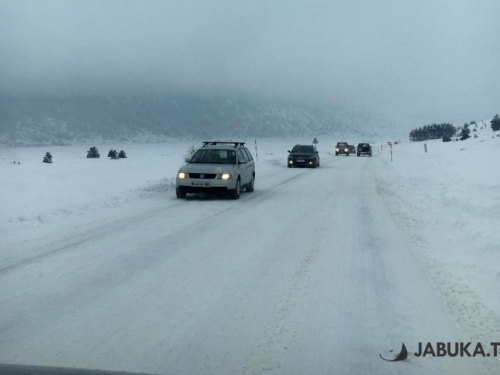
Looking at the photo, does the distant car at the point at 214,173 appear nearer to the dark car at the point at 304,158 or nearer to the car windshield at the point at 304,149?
the dark car at the point at 304,158

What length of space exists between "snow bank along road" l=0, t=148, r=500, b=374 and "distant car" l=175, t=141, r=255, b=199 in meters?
5.15

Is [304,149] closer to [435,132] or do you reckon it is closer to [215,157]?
[215,157]

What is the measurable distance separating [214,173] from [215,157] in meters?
1.53

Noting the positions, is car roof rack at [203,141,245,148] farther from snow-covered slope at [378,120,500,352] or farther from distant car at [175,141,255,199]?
snow-covered slope at [378,120,500,352]

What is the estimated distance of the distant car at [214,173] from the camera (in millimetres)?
15430

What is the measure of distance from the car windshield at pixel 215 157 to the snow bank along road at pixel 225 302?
21.8 ft

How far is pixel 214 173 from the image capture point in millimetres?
15555

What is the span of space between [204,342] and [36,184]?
17.3 metres

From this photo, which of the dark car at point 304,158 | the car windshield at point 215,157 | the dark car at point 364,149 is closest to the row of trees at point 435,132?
the dark car at point 364,149

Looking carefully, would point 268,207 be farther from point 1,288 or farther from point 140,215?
point 1,288

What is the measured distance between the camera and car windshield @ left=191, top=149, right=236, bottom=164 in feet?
55.1

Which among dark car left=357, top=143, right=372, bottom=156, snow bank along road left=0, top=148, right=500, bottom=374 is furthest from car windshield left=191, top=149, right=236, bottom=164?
dark car left=357, top=143, right=372, bottom=156

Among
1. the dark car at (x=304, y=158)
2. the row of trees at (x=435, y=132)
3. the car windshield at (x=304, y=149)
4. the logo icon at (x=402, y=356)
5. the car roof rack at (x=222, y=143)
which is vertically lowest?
the logo icon at (x=402, y=356)

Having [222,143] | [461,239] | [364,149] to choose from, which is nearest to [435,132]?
[364,149]
